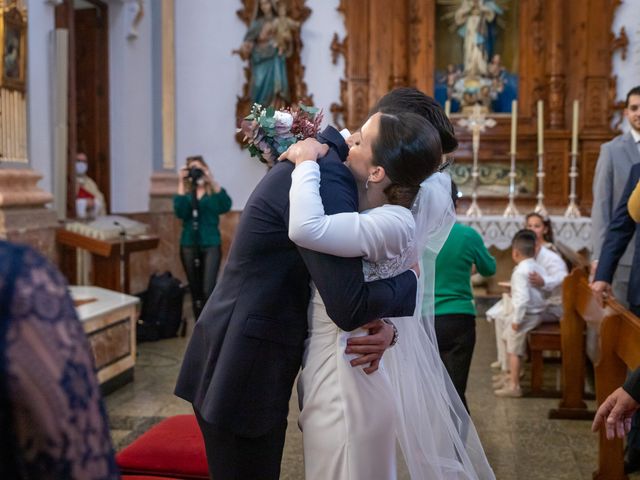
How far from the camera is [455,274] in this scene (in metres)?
3.79

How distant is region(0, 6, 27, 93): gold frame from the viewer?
6.25 meters

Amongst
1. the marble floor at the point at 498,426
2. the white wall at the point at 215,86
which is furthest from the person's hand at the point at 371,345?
the white wall at the point at 215,86

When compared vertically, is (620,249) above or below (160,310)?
above

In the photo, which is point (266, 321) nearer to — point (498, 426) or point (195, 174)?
point (498, 426)

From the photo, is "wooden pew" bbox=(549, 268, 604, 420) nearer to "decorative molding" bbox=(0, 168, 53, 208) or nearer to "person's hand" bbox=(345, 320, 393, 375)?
"person's hand" bbox=(345, 320, 393, 375)

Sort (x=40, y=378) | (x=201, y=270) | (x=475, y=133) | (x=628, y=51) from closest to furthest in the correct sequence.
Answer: (x=40, y=378)
(x=201, y=270)
(x=475, y=133)
(x=628, y=51)

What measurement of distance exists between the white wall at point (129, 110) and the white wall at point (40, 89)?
6.81ft

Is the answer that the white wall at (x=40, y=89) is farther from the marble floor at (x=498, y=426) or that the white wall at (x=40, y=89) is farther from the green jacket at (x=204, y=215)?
the marble floor at (x=498, y=426)

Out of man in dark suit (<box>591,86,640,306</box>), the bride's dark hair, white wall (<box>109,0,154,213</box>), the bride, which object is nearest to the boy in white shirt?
man in dark suit (<box>591,86,640,306</box>)

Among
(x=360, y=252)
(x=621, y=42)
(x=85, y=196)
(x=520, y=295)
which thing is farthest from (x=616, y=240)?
(x=621, y=42)

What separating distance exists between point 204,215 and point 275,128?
541 centimetres

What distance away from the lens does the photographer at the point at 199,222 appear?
24.6ft

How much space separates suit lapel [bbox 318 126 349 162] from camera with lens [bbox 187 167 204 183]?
5455 mm

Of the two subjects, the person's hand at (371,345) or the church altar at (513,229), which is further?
the church altar at (513,229)
